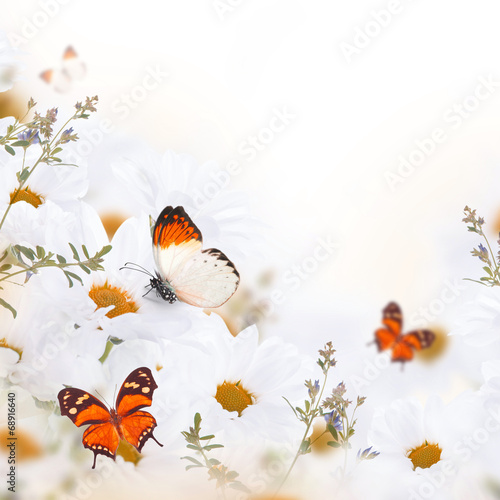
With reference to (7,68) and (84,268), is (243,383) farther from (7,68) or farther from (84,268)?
(7,68)

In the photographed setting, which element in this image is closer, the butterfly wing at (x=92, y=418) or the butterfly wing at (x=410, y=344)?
the butterfly wing at (x=92, y=418)

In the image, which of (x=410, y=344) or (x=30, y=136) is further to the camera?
(x=410, y=344)

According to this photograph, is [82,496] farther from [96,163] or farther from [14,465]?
[96,163]

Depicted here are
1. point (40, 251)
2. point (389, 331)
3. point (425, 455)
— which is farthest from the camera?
point (389, 331)

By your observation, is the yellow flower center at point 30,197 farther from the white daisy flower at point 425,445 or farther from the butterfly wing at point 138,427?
the white daisy flower at point 425,445

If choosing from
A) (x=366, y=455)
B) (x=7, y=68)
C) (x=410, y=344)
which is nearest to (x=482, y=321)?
(x=366, y=455)

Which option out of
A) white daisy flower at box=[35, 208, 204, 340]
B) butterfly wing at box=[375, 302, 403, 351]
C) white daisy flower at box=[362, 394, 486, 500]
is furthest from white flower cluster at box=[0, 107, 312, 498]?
butterfly wing at box=[375, 302, 403, 351]

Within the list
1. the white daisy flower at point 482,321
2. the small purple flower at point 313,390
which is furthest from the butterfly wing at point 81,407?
the white daisy flower at point 482,321
